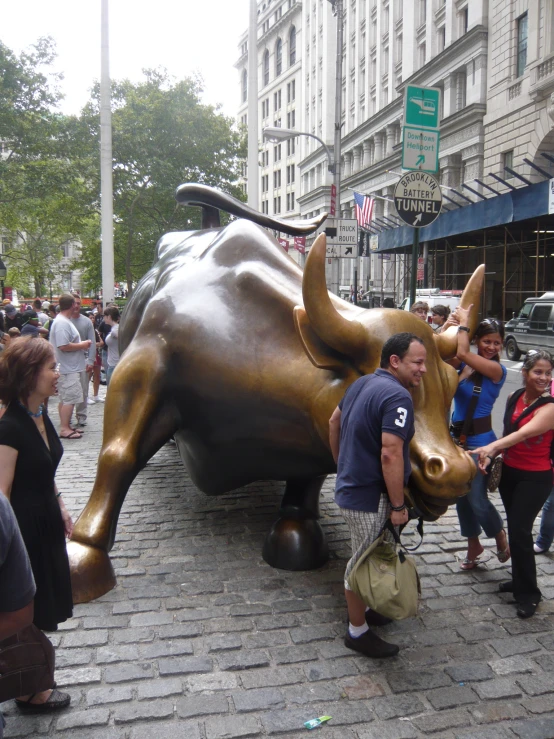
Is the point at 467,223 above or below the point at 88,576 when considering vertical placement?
above

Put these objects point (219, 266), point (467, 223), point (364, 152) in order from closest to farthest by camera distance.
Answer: point (219, 266) < point (467, 223) < point (364, 152)

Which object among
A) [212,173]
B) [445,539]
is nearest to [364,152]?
[212,173]

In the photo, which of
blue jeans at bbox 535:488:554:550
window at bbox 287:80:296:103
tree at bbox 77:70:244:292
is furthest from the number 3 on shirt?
window at bbox 287:80:296:103

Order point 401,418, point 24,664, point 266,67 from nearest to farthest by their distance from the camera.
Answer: point 24,664 < point 401,418 < point 266,67

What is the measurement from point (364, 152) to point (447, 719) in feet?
175

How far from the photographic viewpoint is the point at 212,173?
28.7 m

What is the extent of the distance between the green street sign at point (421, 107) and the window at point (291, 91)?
7297 cm

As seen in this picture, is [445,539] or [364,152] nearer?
[445,539]

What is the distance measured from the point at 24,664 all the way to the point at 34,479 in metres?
0.73

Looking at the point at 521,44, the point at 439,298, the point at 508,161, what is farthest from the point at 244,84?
the point at 439,298

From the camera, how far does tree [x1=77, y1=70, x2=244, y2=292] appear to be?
26422 millimetres

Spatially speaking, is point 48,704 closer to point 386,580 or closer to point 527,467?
point 386,580

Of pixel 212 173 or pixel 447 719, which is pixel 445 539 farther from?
pixel 212 173

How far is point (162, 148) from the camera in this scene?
Answer: 1070 inches
